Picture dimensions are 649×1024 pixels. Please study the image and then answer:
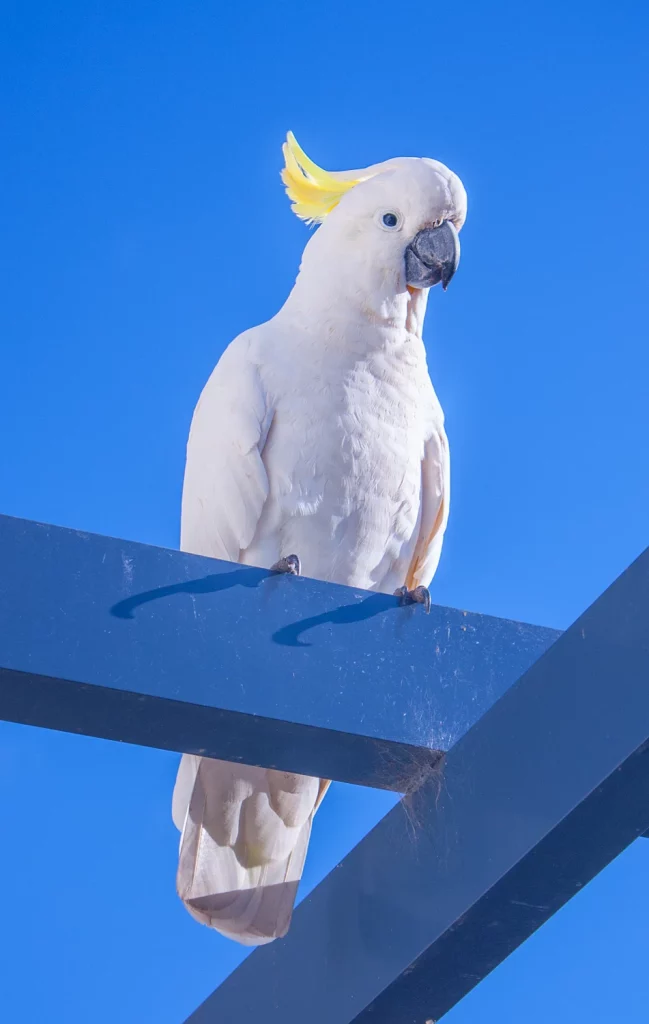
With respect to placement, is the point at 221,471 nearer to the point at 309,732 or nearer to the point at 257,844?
the point at 257,844

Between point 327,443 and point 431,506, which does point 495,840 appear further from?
point 431,506

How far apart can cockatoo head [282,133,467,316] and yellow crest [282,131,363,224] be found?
11 cm

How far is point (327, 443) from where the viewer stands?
2375 mm

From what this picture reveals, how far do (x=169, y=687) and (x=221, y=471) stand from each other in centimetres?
128

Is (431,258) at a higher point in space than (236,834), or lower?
higher

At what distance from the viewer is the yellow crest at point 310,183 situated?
9.31ft

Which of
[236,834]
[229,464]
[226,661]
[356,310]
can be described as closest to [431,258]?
[356,310]

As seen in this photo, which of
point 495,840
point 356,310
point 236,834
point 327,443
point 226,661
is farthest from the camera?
point 356,310

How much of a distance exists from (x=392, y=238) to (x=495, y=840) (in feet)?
5.85

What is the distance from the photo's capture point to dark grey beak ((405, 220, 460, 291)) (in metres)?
2.61

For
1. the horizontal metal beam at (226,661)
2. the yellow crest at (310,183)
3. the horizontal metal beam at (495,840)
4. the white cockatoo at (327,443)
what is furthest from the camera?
the yellow crest at (310,183)

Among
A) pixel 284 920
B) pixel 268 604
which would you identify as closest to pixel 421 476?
pixel 284 920

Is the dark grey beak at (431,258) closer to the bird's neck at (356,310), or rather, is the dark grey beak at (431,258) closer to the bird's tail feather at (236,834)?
the bird's neck at (356,310)

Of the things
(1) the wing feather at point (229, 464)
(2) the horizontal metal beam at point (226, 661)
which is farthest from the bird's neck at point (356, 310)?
(2) the horizontal metal beam at point (226, 661)
